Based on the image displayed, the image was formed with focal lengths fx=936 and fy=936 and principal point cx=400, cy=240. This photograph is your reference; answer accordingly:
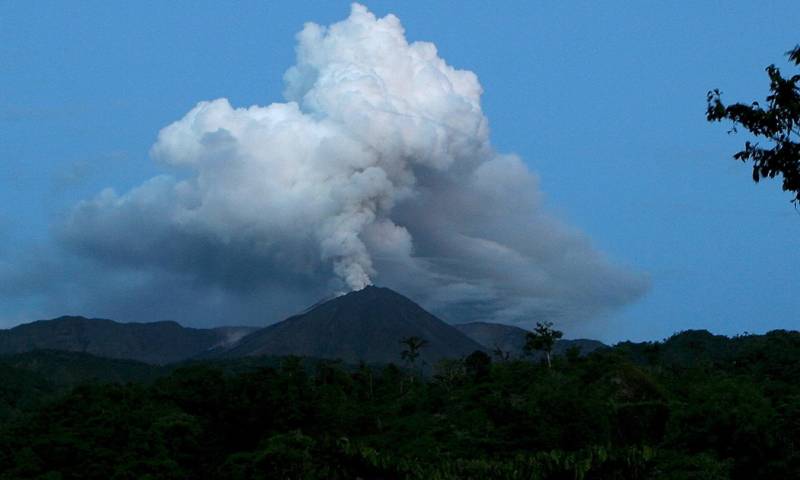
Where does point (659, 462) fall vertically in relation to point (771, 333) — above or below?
below

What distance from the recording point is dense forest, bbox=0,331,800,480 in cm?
4766

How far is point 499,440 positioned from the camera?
2842 inches

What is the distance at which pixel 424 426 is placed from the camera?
81000 millimetres

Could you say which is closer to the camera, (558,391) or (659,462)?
(659,462)

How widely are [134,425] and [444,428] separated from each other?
26755mm

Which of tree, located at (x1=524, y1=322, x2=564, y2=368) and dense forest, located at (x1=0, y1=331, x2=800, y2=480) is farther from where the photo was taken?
tree, located at (x1=524, y1=322, x2=564, y2=368)

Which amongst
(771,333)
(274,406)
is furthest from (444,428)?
(771,333)

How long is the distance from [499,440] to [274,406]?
717 inches

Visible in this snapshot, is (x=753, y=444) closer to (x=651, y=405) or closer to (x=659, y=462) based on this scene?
(x=659, y=462)

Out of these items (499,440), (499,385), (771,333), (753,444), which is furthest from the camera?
(771,333)

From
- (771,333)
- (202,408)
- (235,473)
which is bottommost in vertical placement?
(235,473)

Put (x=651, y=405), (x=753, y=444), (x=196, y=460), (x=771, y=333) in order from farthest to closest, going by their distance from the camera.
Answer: (x=771, y=333), (x=651, y=405), (x=196, y=460), (x=753, y=444)

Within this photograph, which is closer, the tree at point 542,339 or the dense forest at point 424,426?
the dense forest at point 424,426

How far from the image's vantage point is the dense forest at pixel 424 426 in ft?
156
